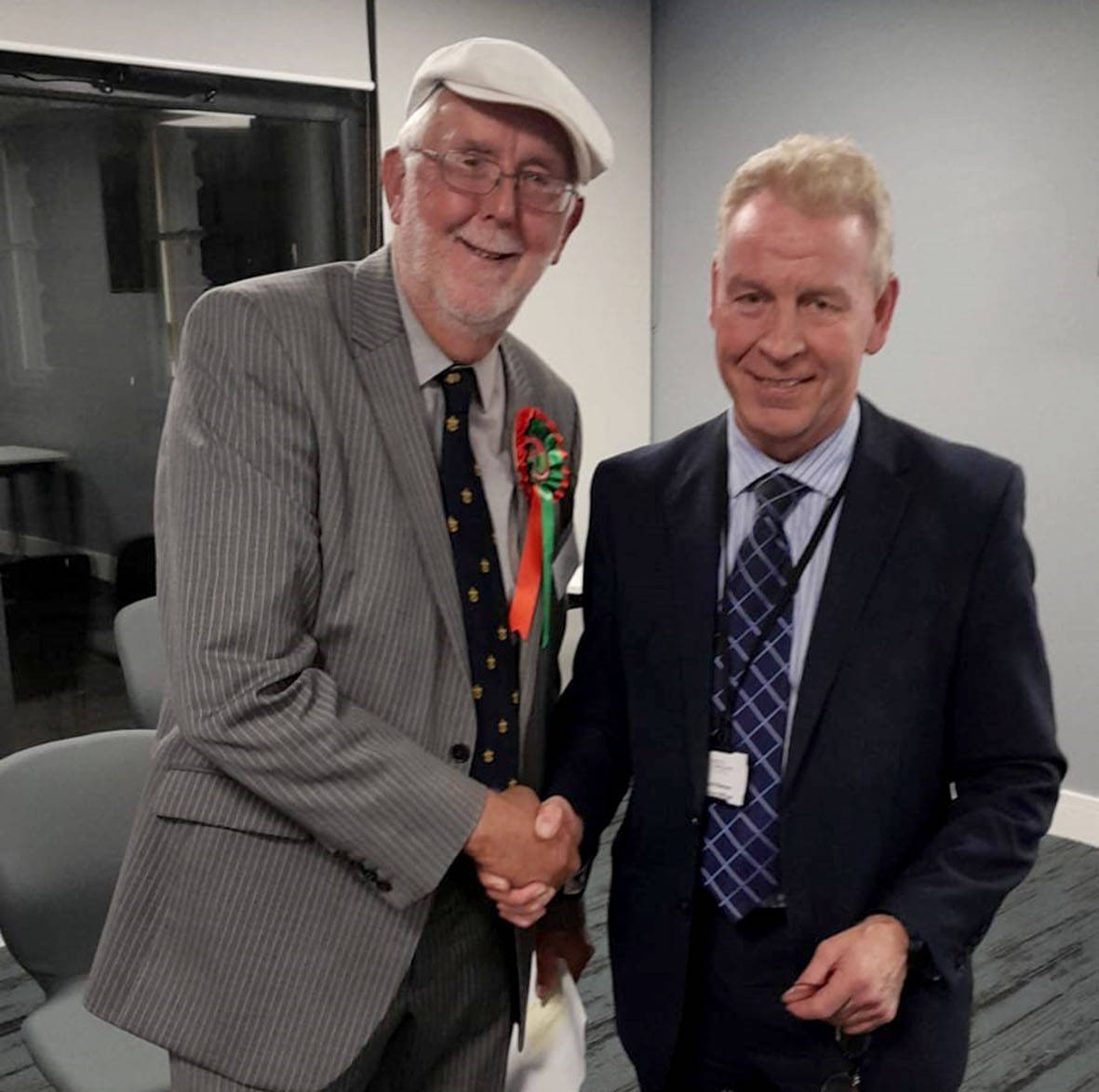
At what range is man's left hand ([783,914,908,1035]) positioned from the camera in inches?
49.1

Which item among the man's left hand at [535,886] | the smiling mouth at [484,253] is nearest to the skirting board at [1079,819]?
the man's left hand at [535,886]

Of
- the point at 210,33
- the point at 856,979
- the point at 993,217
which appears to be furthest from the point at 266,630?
the point at 993,217

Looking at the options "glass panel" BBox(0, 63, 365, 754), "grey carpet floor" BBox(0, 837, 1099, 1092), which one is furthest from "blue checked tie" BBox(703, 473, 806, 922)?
"glass panel" BBox(0, 63, 365, 754)

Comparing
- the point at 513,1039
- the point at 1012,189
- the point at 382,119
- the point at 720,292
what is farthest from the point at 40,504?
the point at 1012,189

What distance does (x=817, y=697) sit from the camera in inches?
52.2

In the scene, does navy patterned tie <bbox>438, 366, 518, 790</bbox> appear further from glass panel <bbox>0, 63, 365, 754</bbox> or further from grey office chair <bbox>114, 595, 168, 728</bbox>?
glass panel <bbox>0, 63, 365, 754</bbox>

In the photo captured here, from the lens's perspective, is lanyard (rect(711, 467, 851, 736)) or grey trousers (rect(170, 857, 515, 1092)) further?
grey trousers (rect(170, 857, 515, 1092))

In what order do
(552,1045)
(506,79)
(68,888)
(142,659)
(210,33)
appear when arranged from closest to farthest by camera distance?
(506,79) < (552,1045) < (68,888) < (142,659) < (210,33)

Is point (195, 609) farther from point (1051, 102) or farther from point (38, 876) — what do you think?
point (1051, 102)

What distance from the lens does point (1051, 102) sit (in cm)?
377

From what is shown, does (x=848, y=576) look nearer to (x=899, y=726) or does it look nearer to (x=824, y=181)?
(x=899, y=726)

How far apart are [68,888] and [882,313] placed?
5.36 feet

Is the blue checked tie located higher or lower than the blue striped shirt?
lower

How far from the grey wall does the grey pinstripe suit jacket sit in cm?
306
